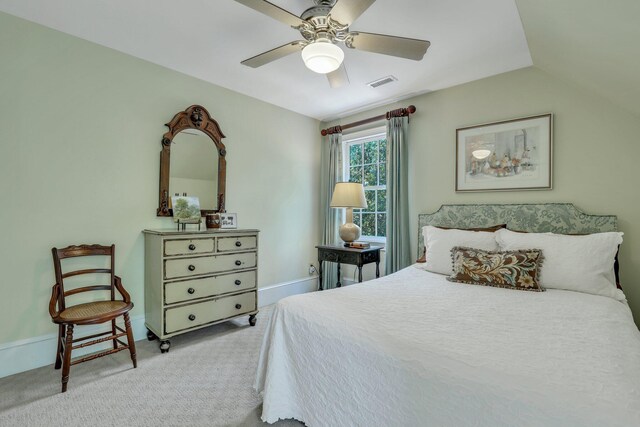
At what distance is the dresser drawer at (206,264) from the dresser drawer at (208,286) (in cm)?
7

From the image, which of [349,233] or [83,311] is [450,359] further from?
[349,233]

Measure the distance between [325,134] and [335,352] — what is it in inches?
140

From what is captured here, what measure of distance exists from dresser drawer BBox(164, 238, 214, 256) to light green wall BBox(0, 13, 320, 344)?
0.47 metres

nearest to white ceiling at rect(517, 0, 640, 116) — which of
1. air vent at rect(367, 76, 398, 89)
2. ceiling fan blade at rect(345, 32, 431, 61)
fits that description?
ceiling fan blade at rect(345, 32, 431, 61)

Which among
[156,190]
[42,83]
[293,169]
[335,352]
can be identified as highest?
[42,83]

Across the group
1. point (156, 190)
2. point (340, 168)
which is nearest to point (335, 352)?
point (156, 190)

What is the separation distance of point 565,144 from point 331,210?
105 inches

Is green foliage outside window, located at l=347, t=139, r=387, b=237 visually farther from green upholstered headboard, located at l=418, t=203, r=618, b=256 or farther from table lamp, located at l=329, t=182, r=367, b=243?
green upholstered headboard, located at l=418, t=203, r=618, b=256

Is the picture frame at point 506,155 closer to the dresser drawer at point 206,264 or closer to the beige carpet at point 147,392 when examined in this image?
the dresser drawer at point 206,264

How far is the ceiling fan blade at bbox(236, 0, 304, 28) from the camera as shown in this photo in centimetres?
159

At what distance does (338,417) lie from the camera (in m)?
1.35

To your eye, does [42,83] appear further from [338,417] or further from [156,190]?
[338,417]

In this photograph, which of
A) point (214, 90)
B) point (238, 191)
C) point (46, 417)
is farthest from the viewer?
point (238, 191)

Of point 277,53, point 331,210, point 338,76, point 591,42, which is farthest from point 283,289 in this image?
point 591,42
